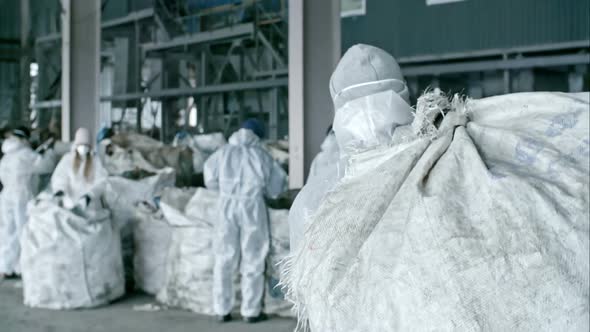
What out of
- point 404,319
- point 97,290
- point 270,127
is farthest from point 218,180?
point 404,319

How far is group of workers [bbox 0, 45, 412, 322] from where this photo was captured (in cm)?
163

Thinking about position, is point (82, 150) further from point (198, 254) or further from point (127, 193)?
point (198, 254)

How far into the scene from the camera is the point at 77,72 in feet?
25.1

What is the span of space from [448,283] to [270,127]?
14.1ft

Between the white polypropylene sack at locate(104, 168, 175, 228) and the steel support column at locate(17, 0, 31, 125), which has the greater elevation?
the steel support column at locate(17, 0, 31, 125)

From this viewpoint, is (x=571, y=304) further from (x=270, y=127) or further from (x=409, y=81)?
(x=270, y=127)

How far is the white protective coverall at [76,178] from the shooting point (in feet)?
16.8

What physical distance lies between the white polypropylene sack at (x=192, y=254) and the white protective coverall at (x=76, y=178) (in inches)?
29.5

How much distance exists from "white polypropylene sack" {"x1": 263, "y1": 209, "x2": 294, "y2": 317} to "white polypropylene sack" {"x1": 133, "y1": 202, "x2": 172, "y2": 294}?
35.3 inches

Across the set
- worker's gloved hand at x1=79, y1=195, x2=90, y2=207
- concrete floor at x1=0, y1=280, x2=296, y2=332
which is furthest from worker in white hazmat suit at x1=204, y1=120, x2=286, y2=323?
worker's gloved hand at x1=79, y1=195, x2=90, y2=207

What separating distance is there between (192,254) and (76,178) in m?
1.26

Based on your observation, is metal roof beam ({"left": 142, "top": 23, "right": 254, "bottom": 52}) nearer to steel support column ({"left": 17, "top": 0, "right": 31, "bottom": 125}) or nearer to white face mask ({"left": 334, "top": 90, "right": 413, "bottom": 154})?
steel support column ({"left": 17, "top": 0, "right": 31, "bottom": 125})

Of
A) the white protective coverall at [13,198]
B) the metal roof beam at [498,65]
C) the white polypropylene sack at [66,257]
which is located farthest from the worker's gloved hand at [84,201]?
the metal roof beam at [498,65]

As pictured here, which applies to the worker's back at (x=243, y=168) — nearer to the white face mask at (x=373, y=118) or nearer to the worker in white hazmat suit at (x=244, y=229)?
the worker in white hazmat suit at (x=244, y=229)
